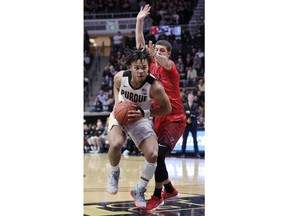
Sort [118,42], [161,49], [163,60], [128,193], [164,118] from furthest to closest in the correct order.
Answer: [118,42], [128,193], [164,118], [161,49], [163,60]

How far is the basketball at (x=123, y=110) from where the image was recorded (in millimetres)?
5875

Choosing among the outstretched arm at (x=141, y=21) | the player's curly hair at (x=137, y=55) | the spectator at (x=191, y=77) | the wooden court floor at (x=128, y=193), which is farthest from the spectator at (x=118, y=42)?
the player's curly hair at (x=137, y=55)

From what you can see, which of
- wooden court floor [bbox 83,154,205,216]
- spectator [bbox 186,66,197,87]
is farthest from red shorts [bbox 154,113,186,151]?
spectator [bbox 186,66,197,87]

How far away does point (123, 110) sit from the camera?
19.3 feet

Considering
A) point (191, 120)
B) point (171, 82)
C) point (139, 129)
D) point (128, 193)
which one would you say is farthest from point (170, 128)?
point (191, 120)

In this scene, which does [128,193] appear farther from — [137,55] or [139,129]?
[137,55]

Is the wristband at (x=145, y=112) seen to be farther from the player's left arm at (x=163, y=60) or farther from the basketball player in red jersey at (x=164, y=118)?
the player's left arm at (x=163, y=60)

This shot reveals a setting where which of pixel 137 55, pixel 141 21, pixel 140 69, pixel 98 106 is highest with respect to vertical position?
pixel 141 21

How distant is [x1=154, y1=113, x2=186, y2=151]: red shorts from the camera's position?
658 cm

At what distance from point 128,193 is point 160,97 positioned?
220 centimetres

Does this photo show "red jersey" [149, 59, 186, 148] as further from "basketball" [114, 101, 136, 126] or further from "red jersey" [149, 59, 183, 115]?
"basketball" [114, 101, 136, 126]

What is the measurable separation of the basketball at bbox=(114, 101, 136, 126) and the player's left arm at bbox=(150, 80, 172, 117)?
25 cm
